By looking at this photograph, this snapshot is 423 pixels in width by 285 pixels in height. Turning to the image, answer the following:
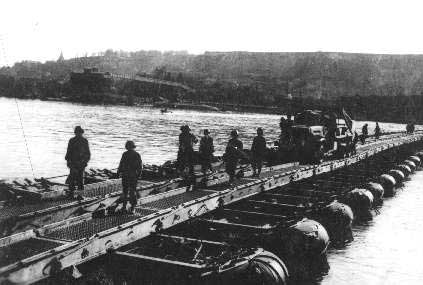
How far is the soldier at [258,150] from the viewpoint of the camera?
15820 mm

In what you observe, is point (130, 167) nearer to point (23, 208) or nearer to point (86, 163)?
point (86, 163)

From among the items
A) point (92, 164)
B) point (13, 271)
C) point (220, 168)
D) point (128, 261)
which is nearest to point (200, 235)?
point (128, 261)

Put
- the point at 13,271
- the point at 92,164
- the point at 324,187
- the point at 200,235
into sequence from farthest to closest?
the point at 92,164, the point at 324,187, the point at 200,235, the point at 13,271

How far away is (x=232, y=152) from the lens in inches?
579

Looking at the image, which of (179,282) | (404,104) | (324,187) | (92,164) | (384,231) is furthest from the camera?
(404,104)

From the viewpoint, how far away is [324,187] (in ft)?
65.4

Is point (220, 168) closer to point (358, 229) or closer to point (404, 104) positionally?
point (358, 229)

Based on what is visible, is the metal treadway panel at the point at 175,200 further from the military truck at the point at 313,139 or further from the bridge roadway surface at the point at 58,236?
the military truck at the point at 313,139

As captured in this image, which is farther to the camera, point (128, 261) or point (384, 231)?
point (384, 231)

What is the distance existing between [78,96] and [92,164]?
110 metres

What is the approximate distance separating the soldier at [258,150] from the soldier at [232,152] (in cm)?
105

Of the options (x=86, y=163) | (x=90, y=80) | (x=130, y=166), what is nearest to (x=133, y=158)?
(x=130, y=166)

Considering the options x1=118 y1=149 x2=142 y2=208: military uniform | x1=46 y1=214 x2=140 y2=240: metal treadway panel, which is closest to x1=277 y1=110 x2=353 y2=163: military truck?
x1=118 y1=149 x2=142 y2=208: military uniform

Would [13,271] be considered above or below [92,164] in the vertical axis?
above
